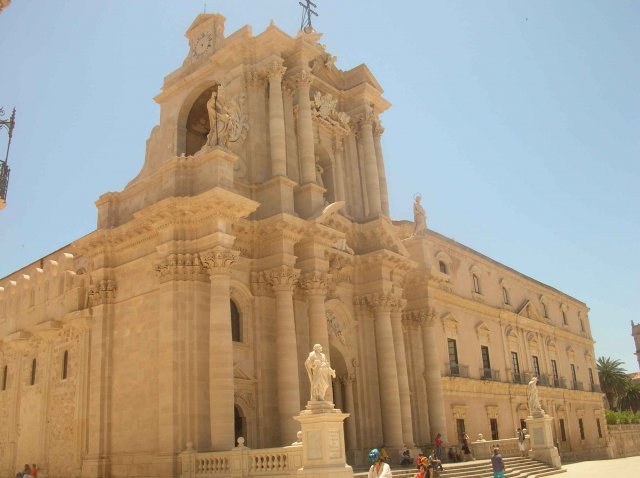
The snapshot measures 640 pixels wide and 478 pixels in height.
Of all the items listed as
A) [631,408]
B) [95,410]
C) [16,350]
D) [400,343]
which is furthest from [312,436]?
[631,408]

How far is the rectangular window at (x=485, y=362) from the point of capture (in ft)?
125

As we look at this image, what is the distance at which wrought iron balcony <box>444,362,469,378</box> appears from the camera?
3450cm

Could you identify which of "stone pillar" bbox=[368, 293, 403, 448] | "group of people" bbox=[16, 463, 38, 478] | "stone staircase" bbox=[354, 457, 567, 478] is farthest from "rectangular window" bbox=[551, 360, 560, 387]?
"group of people" bbox=[16, 463, 38, 478]

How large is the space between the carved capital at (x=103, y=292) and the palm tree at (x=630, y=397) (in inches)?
2695

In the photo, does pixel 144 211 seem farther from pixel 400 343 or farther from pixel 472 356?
pixel 472 356

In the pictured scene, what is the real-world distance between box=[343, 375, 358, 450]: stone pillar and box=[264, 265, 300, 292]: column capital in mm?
5333

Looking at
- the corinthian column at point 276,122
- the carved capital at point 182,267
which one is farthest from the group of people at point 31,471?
the corinthian column at point 276,122

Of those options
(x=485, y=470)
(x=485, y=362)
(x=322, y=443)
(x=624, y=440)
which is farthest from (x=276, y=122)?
(x=624, y=440)

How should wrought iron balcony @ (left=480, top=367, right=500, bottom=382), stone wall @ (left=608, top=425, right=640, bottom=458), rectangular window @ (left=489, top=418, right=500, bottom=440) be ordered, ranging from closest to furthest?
rectangular window @ (left=489, top=418, right=500, bottom=440) → wrought iron balcony @ (left=480, top=367, right=500, bottom=382) → stone wall @ (left=608, top=425, right=640, bottom=458)

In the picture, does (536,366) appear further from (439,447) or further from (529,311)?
(439,447)

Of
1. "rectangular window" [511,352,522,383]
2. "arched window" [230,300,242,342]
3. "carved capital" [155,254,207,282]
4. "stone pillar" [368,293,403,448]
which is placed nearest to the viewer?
"carved capital" [155,254,207,282]

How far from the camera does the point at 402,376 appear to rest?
27.4 metres

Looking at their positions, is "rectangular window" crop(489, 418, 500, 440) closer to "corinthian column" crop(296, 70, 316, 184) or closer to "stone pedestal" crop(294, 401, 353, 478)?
"corinthian column" crop(296, 70, 316, 184)

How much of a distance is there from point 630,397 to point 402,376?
60.7m
